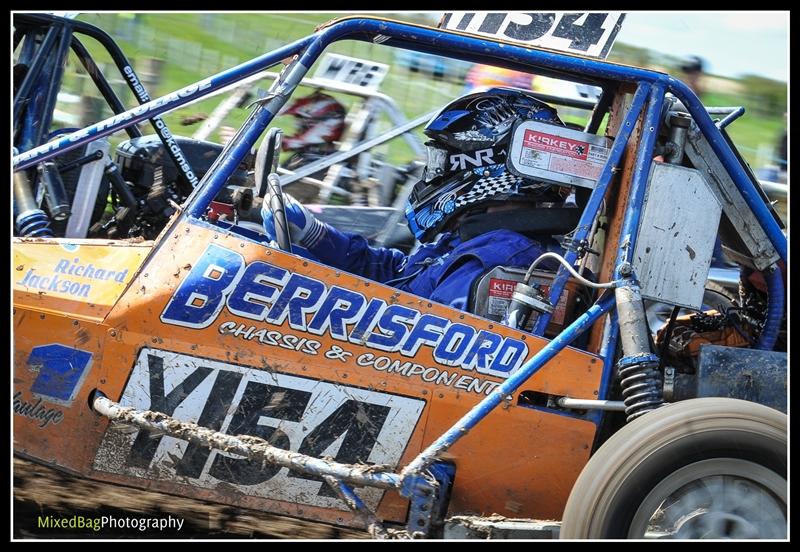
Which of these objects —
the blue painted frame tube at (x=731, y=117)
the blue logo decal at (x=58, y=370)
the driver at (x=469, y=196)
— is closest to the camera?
the blue logo decal at (x=58, y=370)

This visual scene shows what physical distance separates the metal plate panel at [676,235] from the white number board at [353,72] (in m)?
4.97

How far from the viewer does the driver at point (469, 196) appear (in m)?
3.71

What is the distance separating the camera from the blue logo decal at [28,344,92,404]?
318 cm

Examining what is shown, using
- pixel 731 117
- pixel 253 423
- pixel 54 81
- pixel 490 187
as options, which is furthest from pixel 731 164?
pixel 54 81

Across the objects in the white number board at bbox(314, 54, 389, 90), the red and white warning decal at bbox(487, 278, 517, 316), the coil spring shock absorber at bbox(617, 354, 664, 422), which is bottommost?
the coil spring shock absorber at bbox(617, 354, 664, 422)

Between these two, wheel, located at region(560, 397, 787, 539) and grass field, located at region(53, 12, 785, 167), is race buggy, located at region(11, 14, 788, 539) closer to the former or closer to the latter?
wheel, located at region(560, 397, 787, 539)

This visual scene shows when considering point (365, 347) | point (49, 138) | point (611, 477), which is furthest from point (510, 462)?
point (49, 138)

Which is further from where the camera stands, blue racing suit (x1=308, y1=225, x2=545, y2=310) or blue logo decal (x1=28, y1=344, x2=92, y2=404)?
blue racing suit (x1=308, y1=225, x2=545, y2=310)

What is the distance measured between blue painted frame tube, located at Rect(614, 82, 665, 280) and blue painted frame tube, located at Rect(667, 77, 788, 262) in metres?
0.07

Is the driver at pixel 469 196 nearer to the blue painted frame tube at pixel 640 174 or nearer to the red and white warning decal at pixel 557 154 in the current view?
the red and white warning decal at pixel 557 154

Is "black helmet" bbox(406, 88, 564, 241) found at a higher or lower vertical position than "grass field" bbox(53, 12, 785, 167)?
lower

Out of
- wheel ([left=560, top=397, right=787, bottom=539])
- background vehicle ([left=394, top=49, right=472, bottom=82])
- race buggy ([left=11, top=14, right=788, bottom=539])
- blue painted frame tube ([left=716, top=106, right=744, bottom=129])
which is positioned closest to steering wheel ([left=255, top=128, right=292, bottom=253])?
race buggy ([left=11, top=14, right=788, bottom=539])

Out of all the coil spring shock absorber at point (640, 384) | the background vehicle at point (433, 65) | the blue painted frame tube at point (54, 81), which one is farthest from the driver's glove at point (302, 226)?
the background vehicle at point (433, 65)

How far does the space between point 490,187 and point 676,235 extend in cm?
79
